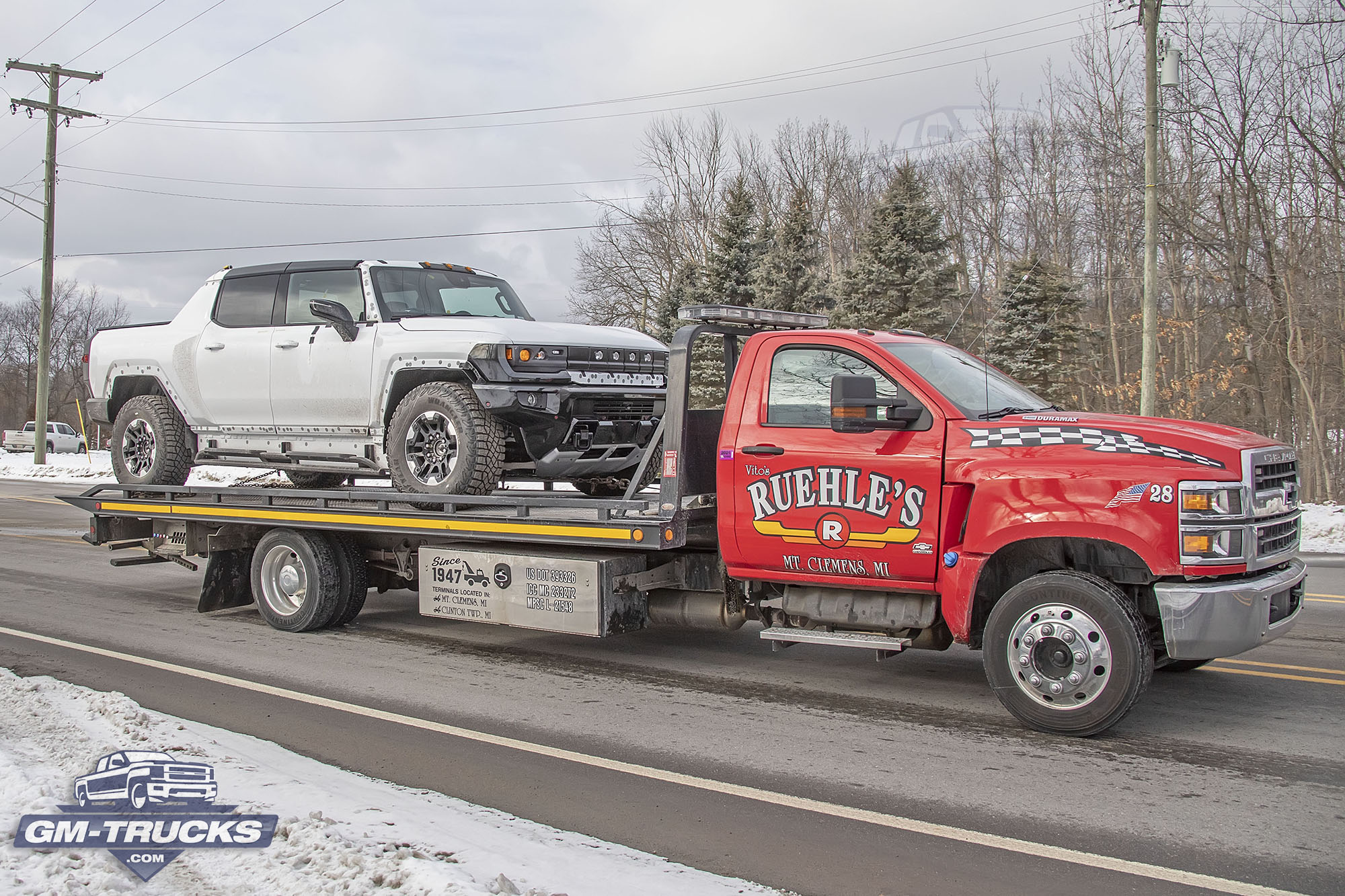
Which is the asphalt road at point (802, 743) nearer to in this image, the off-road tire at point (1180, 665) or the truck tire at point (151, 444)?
the off-road tire at point (1180, 665)

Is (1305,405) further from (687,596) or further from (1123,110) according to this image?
(687,596)

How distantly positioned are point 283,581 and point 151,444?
2.32m

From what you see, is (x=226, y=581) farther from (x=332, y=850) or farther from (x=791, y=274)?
(x=791, y=274)

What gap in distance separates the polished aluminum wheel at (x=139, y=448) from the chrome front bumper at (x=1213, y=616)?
28.2 ft

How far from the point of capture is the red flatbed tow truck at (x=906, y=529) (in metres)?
4.93

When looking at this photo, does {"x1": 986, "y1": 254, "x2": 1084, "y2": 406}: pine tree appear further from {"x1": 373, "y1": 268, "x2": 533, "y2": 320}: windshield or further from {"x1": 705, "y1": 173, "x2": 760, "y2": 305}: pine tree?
{"x1": 373, "y1": 268, "x2": 533, "y2": 320}: windshield

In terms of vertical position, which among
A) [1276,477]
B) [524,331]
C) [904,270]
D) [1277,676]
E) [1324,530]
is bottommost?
[1277,676]

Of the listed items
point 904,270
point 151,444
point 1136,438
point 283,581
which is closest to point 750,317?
point 1136,438

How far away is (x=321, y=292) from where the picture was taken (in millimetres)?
8625

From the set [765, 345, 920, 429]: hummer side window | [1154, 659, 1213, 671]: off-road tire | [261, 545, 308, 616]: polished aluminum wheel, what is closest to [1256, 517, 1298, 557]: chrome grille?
[1154, 659, 1213, 671]: off-road tire

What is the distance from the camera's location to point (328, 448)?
8.55m

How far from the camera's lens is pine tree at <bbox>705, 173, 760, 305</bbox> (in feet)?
109

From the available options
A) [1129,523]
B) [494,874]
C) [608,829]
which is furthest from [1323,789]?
[494,874]

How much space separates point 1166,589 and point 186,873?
434cm
